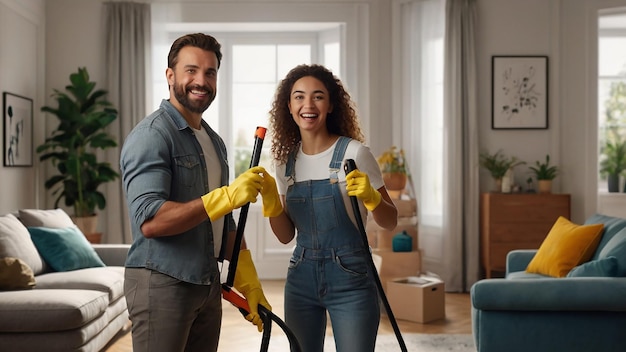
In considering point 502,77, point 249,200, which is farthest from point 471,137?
point 249,200

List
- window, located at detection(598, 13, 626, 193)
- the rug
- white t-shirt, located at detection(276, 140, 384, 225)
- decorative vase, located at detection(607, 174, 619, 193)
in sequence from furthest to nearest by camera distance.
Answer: window, located at detection(598, 13, 626, 193), decorative vase, located at detection(607, 174, 619, 193), the rug, white t-shirt, located at detection(276, 140, 384, 225)

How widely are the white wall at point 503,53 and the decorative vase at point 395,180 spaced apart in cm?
88

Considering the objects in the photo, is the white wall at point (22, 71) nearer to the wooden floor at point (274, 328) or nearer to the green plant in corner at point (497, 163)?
the wooden floor at point (274, 328)

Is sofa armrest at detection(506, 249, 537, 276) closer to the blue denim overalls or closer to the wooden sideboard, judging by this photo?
the wooden sideboard

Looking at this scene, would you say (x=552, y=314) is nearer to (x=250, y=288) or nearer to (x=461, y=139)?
(x=250, y=288)

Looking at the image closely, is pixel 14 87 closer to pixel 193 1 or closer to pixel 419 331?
pixel 193 1

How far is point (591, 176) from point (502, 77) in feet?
4.06

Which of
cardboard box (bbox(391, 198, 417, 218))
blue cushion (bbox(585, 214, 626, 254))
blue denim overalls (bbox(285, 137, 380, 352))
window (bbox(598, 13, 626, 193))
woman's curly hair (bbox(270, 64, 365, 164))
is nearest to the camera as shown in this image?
blue denim overalls (bbox(285, 137, 380, 352))

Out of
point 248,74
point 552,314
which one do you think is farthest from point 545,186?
point 248,74

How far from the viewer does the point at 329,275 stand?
6.92 ft

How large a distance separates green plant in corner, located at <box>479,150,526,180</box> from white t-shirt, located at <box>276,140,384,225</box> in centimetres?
429

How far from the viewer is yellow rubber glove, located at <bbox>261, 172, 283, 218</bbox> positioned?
2139 mm

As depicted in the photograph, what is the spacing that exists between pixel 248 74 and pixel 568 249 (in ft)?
13.3

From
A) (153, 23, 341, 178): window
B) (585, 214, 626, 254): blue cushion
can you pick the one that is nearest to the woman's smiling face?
(585, 214, 626, 254): blue cushion
